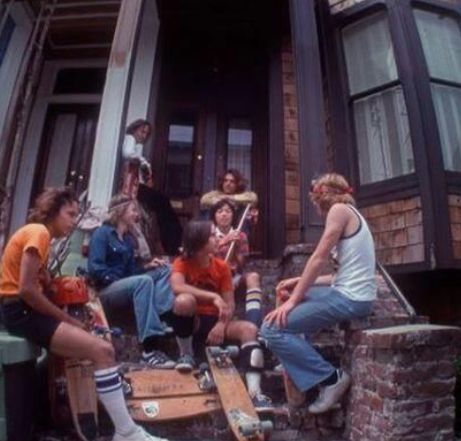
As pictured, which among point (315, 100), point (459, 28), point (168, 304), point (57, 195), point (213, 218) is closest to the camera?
point (57, 195)

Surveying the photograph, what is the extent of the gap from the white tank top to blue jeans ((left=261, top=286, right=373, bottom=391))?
5 centimetres

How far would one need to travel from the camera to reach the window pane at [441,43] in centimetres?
618

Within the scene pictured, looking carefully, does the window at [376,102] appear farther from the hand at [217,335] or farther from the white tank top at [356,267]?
the hand at [217,335]

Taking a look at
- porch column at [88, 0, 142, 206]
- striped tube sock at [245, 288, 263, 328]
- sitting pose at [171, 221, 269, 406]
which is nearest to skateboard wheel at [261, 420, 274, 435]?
sitting pose at [171, 221, 269, 406]

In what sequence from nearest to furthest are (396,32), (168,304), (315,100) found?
(168,304) → (315,100) → (396,32)

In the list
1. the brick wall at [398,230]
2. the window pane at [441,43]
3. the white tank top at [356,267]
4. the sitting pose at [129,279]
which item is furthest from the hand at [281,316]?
the window pane at [441,43]

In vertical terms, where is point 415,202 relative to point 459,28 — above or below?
below

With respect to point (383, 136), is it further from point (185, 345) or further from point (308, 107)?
point (185, 345)

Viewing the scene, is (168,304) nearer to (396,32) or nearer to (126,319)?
(126,319)

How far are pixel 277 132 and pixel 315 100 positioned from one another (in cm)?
118

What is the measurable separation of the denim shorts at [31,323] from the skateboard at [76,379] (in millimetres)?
264

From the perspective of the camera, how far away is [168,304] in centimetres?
366

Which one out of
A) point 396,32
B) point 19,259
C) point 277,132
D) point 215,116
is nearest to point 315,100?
point 277,132

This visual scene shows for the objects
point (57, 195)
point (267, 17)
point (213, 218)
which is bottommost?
point (57, 195)
